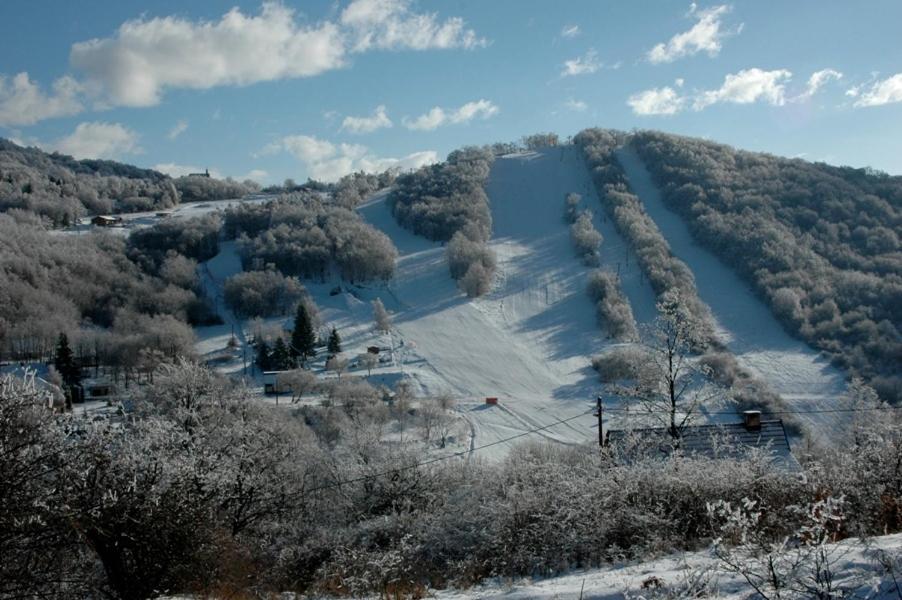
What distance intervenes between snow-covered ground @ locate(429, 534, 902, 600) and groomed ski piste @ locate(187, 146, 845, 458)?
25.1 m

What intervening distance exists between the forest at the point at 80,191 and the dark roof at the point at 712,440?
89818 mm

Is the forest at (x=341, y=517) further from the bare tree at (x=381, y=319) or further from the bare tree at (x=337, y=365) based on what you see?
the bare tree at (x=381, y=319)

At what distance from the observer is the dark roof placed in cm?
1309

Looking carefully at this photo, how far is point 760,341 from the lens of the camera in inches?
2078

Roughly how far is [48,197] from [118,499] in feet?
328

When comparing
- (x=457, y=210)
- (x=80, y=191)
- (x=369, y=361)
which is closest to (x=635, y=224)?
(x=457, y=210)

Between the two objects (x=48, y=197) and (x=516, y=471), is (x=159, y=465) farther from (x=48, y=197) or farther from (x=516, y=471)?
(x=48, y=197)

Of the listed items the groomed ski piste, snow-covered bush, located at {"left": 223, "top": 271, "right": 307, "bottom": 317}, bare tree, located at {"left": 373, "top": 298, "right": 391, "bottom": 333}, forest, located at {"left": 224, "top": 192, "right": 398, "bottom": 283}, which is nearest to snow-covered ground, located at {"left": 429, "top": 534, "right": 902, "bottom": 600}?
the groomed ski piste

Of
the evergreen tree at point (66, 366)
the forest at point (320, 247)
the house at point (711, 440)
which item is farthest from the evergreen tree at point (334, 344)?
the house at point (711, 440)

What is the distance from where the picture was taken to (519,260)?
72562 mm

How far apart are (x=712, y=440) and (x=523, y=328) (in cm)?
4323

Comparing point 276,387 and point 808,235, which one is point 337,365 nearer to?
point 276,387

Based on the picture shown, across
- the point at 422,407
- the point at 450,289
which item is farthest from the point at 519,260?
the point at 422,407

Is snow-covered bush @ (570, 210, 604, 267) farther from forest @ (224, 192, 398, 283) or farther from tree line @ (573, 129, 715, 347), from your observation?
forest @ (224, 192, 398, 283)
